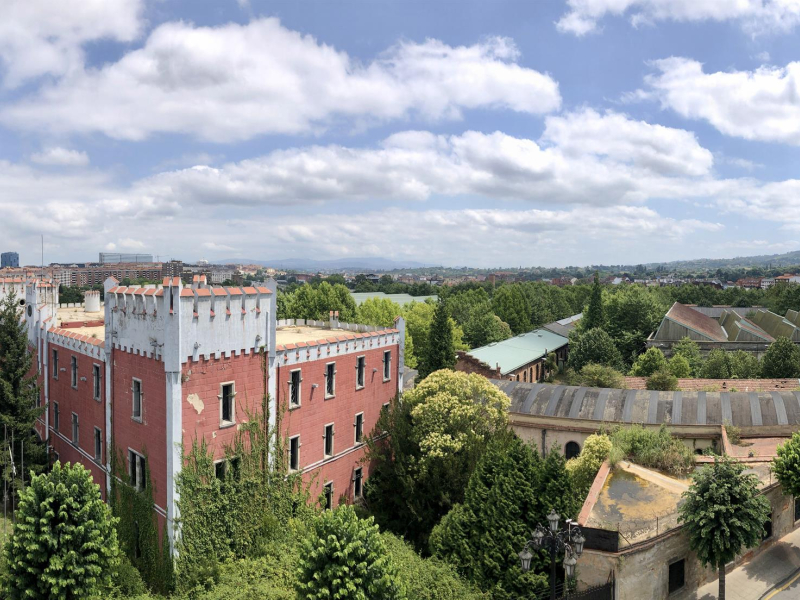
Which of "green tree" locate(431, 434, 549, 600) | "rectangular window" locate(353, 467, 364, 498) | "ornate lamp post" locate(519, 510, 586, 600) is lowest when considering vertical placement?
"rectangular window" locate(353, 467, 364, 498)

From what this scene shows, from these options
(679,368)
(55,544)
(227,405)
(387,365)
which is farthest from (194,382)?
(679,368)

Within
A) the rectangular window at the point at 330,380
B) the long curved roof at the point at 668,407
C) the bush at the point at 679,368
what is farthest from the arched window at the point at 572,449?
the bush at the point at 679,368

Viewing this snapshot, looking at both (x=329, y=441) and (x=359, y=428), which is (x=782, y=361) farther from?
(x=329, y=441)

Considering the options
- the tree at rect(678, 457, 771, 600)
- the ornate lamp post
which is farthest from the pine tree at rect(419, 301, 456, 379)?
the ornate lamp post

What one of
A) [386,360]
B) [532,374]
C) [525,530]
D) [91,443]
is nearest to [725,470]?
[525,530]

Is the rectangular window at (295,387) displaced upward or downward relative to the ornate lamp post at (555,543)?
upward

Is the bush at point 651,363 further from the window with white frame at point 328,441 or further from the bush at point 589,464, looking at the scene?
the window with white frame at point 328,441

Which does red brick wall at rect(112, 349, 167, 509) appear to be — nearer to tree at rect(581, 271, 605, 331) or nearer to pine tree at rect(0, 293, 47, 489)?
pine tree at rect(0, 293, 47, 489)

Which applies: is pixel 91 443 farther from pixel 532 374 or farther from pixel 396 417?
pixel 532 374
